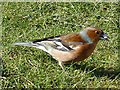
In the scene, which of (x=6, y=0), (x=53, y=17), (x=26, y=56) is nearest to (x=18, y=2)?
(x=6, y=0)

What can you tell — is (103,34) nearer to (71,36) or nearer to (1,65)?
(71,36)

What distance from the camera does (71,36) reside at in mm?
3023

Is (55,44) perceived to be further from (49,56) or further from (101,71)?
(101,71)

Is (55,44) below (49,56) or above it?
above

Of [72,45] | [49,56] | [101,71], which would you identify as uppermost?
[72,45]

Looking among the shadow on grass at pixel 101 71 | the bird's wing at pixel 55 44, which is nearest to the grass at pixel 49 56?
the shadow on grass at pixel 101 71

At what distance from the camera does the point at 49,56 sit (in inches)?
123

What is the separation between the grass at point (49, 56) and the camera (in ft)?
9.82

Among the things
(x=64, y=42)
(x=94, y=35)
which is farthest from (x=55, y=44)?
(x=94, y=35)

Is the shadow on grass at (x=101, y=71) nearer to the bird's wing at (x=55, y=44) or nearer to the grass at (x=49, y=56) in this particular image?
the grass at (x=49, y=56)

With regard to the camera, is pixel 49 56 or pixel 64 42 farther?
pixel 49 56

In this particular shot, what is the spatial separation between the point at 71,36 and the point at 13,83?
→ 606 millimetres

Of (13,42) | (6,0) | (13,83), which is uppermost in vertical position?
(6,0)

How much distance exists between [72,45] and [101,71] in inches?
13.4
